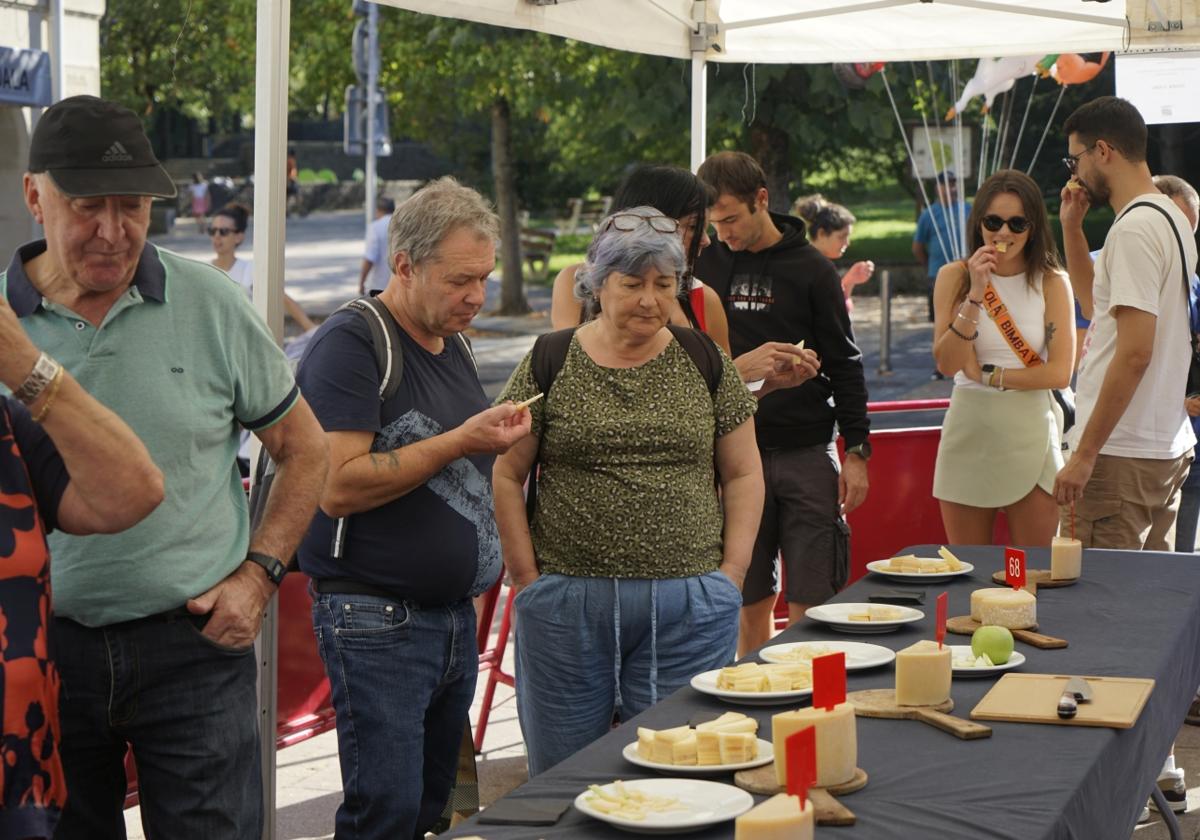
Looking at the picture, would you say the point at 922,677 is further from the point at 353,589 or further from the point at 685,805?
the point at 353,589

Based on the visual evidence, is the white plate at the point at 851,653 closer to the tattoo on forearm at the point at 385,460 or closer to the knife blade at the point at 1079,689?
the knife blade at the point at 1079,689

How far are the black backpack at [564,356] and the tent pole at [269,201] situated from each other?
0.75m

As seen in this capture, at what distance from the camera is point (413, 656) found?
3.14 metres

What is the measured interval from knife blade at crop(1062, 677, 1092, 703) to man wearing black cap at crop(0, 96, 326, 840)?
4.69 ft

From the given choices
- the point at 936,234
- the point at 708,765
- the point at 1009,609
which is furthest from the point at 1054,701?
the point at 936,234

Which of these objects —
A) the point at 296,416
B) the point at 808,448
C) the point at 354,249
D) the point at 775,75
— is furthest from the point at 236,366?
the point at 354,249

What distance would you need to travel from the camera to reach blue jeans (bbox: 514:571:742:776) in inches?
131

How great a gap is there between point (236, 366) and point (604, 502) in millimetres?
943

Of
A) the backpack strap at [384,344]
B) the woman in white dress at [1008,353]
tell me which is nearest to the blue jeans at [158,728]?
the backpack strap at [384,344]

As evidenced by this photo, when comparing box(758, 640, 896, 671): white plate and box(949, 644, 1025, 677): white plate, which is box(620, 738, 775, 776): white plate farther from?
box(949, 644, 1025, 677): white plate

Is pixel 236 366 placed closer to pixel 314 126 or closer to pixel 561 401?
pixel 561 401

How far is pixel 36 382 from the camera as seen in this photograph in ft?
7.13

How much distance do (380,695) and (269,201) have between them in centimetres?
135

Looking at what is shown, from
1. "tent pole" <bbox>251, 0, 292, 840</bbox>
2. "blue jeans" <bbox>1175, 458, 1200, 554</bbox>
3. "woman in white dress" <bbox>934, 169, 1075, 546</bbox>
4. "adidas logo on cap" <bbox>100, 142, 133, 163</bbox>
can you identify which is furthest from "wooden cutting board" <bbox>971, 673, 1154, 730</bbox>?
"blue jeans" <bbox>1175, 458, 1200, 554</bbox>
